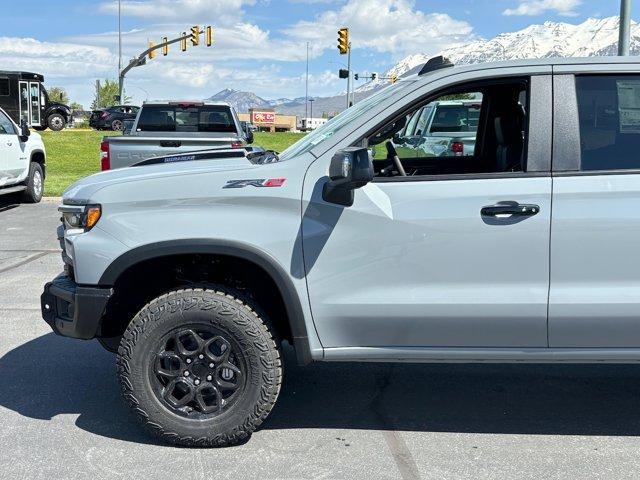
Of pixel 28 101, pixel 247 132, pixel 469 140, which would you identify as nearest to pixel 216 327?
pixel 469 140

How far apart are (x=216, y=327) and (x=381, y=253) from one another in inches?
35.2

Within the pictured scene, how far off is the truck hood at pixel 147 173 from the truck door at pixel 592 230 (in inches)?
60.0

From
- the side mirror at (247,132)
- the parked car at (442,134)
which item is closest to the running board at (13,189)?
the side mirror at (247,132)

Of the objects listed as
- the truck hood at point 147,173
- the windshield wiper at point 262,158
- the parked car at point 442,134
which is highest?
the parked car at point 442,134

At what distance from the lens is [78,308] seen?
3811 millimetres

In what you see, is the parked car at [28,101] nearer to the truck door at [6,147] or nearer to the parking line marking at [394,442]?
the truck door at [6,147]

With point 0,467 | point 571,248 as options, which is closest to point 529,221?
point 571,248

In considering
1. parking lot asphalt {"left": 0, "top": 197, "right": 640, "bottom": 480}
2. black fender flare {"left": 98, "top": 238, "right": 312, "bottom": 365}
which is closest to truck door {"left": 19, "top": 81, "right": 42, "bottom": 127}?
parking lot asphalt {"left": 0, "top": 197, "right": 640, "bottom": 480}

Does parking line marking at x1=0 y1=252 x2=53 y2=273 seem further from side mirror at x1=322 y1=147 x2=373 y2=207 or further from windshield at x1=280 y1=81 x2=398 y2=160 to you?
side mirror at x1=322 y1=147 x2=373 y2=207

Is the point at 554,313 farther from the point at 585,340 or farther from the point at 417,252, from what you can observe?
the point at 417,252

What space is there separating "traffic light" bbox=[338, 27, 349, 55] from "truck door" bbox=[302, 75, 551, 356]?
87.0 ft

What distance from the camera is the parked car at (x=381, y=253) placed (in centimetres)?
367

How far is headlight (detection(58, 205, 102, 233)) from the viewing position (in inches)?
151

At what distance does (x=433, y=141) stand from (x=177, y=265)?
7.23ft
